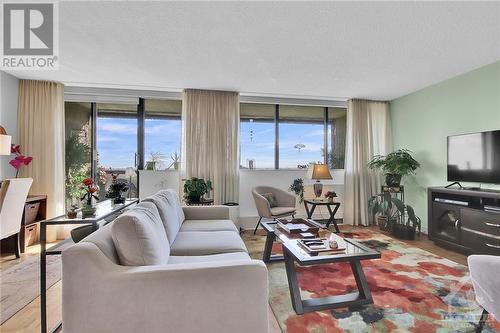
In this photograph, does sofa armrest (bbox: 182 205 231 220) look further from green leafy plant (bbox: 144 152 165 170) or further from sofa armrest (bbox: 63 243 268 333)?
sofa armrest (bbox: 63 243 268 333)

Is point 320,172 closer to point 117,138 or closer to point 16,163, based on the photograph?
point 117,138

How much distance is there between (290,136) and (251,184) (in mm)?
1287

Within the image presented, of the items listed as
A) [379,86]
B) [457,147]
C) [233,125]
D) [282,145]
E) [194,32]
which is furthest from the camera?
[282,145]

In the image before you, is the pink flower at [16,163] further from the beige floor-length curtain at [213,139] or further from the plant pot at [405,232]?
the plant pot at [405,232]

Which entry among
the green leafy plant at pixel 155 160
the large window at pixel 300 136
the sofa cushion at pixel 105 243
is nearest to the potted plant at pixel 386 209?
the large window at pixel 300 136

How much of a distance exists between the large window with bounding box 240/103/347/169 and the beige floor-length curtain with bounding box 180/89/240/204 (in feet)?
1.53

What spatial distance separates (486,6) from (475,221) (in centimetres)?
238

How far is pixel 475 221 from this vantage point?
3.14 meters

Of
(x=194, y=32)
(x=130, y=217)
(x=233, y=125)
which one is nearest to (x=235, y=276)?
(x=130, y=217)

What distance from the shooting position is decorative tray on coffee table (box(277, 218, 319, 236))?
8.89 feet

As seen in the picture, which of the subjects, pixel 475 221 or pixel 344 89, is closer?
pixel 475 221

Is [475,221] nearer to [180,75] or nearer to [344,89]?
[344,89]

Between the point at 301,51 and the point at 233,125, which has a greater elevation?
the point at 301,51

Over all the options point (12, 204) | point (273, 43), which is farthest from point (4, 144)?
point (273, 43)
